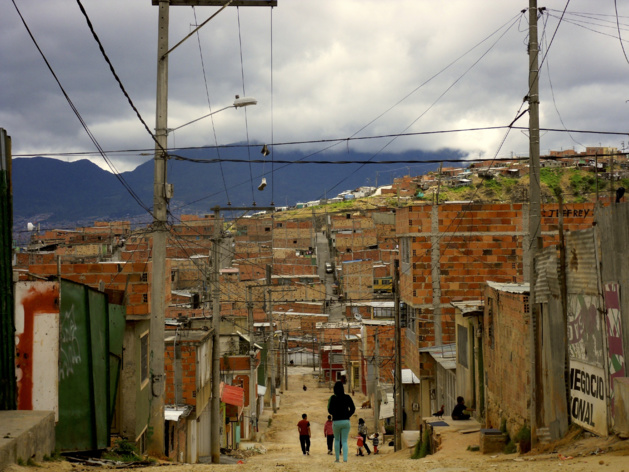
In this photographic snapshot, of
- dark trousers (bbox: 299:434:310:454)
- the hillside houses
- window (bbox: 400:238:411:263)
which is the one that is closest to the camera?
the hillside houses

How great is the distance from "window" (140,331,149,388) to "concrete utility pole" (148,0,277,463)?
1.00 meters

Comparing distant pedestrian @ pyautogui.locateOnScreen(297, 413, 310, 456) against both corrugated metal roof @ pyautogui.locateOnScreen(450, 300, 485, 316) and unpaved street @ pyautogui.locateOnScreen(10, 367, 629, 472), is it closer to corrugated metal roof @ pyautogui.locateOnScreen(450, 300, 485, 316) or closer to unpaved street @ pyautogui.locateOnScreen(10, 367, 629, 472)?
unpaved street @ pyautogui.locateOnScreen(10, 367, 629, 472)

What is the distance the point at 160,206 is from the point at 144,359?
12.5ft

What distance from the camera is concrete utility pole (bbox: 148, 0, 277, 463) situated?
48.0ft

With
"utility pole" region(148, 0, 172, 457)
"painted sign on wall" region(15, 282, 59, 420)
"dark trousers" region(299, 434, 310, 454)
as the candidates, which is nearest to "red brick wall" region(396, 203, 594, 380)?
"dark trousers" region(299, 434, 310, 454)

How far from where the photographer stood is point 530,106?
1462cm

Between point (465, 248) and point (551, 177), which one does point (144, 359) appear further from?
point (551, 177)

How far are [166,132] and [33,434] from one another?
7933 millimetres

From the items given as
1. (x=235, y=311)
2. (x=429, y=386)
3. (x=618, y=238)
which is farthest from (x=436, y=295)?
(x=235, y=311)

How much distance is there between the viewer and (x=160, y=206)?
14.7 m

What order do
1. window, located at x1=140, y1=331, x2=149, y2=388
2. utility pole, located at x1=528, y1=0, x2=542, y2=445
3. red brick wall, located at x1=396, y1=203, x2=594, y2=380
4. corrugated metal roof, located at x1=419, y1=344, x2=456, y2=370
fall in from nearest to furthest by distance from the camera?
utility pole, located at x1=528, y1=0, x2=542, y2=445 < window, located at x1=140, y1=331, x2=149, y2=388 < corrugated metal roof, located at x1=419, y1=344, x2=456, y2=370 < red brick wall, located at x1=396, y1=203, x2=594, y2=380

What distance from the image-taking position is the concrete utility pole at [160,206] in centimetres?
1462

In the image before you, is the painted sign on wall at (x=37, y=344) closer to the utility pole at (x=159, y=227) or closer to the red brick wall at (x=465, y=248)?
the utility pole at (x=159, y=227)

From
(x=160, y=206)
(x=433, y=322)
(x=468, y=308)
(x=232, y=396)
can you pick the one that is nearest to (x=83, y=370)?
(x=160, y=206)
